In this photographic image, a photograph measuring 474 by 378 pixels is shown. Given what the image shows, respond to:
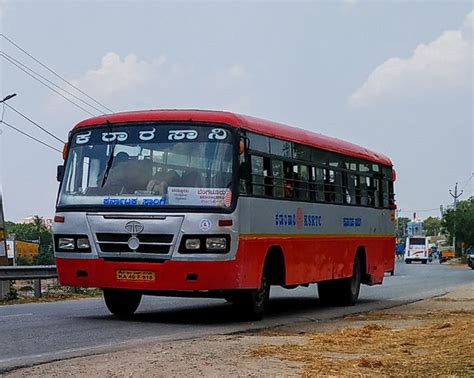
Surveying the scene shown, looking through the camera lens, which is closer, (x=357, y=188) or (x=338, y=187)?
(x=338, y=187)

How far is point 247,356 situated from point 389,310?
8.78m

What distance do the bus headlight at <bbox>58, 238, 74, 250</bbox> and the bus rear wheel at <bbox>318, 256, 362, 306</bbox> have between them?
698 cm

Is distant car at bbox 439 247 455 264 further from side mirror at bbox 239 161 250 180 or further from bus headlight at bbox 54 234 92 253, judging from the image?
bus headlight at bbox 54 234 92 253

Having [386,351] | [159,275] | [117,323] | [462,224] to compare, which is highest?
[462,224]

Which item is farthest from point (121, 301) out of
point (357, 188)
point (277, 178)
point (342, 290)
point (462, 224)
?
point (462, 224)

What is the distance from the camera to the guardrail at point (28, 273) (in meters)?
20.8

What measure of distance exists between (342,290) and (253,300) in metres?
5.53

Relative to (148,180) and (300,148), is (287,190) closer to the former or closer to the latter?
(300,148)

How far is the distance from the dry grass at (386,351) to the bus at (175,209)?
188 centimetres

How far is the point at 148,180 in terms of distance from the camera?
13789mm

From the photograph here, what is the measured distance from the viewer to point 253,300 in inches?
574

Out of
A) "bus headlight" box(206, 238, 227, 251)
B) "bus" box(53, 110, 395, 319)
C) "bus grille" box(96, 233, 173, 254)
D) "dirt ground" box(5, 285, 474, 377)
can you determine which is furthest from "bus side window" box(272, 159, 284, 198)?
"bus grille" box(96, 233, 173, 254)

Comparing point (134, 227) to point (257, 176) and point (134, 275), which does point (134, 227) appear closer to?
point (134, 275)

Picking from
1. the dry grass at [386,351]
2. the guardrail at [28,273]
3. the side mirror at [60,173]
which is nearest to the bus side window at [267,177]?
the dry grass at [386,351]
